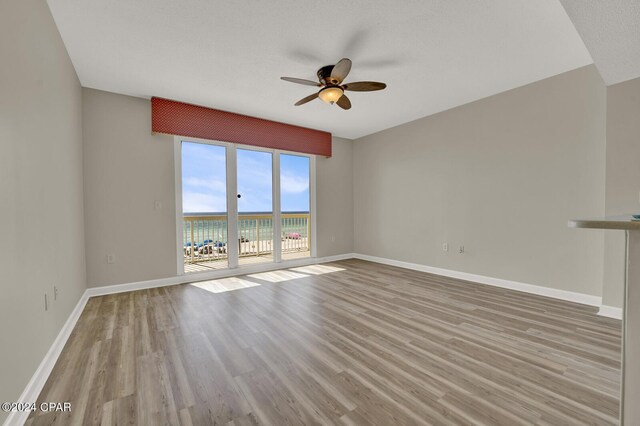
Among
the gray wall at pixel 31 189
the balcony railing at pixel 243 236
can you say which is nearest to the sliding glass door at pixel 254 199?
the balcony railing at pixel 243 236

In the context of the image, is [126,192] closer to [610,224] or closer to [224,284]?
[224,284]

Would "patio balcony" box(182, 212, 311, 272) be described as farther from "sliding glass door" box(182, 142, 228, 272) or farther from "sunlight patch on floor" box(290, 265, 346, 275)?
"sunlight patch on floor" box(290, 265, 346, 275)

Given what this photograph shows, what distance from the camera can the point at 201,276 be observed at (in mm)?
4016

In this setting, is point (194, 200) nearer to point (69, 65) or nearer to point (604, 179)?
point (69, 65)

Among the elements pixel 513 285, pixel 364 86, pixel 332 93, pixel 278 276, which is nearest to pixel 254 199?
pixel 278 276

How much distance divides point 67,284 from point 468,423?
3.25 m

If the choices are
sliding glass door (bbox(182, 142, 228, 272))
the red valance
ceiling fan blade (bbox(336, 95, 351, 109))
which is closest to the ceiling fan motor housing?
ceiling fan blade (bbox(336, 95, 351, 109))

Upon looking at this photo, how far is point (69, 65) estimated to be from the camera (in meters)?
2.62

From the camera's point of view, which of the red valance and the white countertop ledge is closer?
the white countertop ledge

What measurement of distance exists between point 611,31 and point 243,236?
5.48 meters

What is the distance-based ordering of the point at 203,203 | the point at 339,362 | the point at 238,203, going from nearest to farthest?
1. the point at 339,362
2. the point at 238,203
3. the point at 203,203

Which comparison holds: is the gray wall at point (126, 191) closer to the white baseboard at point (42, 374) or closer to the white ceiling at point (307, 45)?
the white ceiling at point (307, 45)

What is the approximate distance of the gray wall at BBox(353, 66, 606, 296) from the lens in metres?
2.84

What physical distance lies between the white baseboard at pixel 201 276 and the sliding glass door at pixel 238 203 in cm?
14
